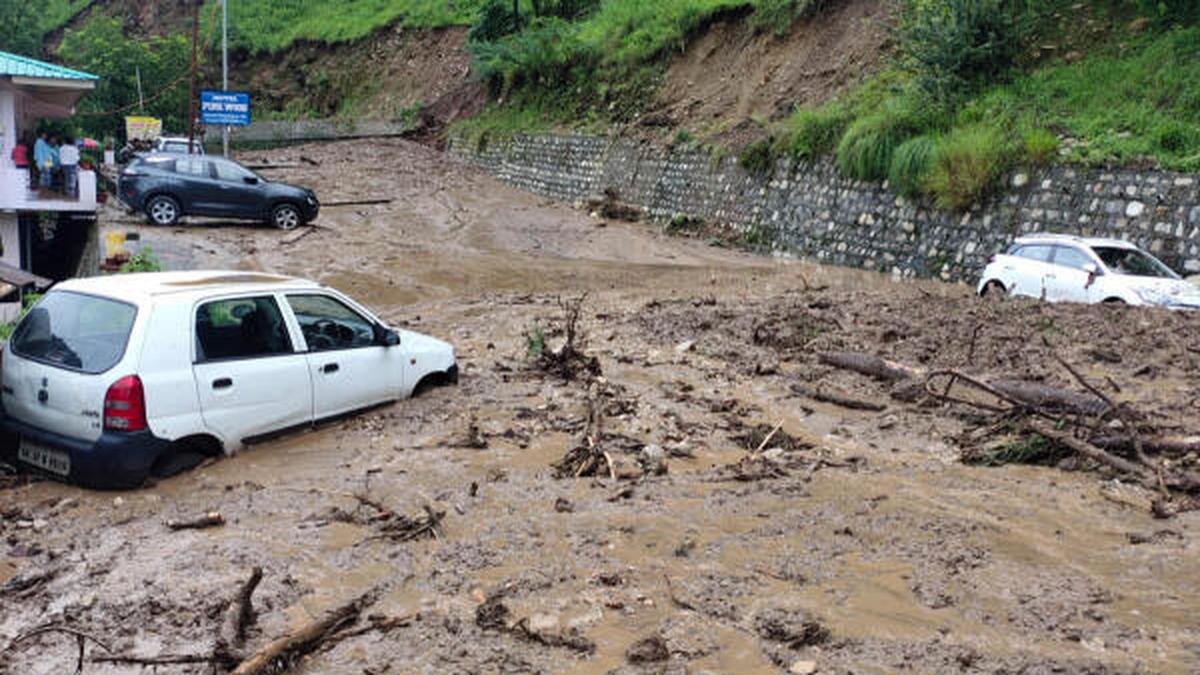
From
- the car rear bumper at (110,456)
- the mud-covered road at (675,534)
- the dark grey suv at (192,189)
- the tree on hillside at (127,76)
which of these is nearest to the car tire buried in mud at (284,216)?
the dark grey suv at (192,189)

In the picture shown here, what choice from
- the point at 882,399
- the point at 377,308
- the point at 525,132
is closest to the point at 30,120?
the point at 525,132

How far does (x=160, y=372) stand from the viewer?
22.2 ft

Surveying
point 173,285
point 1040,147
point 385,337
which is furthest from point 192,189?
point 1040,147

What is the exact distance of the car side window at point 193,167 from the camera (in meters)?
23.1

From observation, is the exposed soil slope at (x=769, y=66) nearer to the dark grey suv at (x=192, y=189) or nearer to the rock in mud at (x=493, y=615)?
the dark grey suv at (x=192, y=189)

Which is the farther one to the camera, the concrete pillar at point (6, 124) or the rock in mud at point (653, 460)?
the concrete pillar at point (6, 124)

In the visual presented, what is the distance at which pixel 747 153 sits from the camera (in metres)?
25.9

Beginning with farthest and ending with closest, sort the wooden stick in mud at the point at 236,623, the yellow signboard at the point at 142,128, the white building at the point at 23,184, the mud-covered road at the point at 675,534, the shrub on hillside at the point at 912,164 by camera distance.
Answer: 1. the yellow signboard at the point at 142,128
2. the white building at the point at 23,184
3. the shrub on hillside at the point at 912,164
4. the mud-covered road at the point at 675,534
5. the wooden stick in mud at the point at 236,623

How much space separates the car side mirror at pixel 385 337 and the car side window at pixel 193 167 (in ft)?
A: 54.3

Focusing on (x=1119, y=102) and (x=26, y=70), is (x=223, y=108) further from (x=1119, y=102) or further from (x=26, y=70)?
(x=1119, y=102)

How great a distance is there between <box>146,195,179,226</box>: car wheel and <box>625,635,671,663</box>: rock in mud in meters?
21.3

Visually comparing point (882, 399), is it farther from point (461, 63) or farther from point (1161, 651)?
point (461, 63)

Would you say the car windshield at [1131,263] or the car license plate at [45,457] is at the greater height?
the car windshield at [1131,263]

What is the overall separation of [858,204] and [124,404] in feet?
59.6
